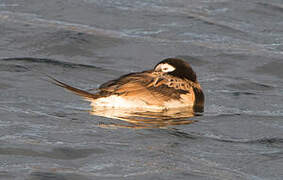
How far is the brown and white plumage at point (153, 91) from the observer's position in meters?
11.0

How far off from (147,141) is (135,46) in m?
6.36

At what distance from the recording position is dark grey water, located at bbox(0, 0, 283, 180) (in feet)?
28.2

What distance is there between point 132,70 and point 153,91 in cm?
288

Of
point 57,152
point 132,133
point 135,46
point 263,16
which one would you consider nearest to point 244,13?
point 263,16

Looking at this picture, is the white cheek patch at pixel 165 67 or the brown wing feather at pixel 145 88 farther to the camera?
the white cheek patch at pixel 165 67

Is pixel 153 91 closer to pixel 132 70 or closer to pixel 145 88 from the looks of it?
pixel 145 88

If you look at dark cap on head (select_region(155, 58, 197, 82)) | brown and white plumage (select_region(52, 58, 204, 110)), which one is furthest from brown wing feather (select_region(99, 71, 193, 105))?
dark cap on head (select_region(155, 58, 197, 82))

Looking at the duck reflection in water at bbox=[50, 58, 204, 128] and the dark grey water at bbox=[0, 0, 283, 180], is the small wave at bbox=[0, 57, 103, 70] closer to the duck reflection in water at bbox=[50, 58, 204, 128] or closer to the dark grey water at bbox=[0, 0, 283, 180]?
the dark grey water at bbox=[0, 0, 283, 180]

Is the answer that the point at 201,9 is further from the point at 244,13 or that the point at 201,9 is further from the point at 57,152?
the point at 57,152

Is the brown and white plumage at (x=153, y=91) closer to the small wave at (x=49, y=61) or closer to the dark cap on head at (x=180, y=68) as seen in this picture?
the dark cap on head at (x=180, y=68)

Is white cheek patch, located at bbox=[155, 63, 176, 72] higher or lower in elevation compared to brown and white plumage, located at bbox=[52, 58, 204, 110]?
higher

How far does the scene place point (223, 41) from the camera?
53.8ft

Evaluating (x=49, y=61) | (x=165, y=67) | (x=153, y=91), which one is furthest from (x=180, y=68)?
(x=49, y=61)

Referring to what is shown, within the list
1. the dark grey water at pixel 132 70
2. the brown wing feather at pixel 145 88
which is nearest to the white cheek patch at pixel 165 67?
the brown wing feather at pixel 145 88
